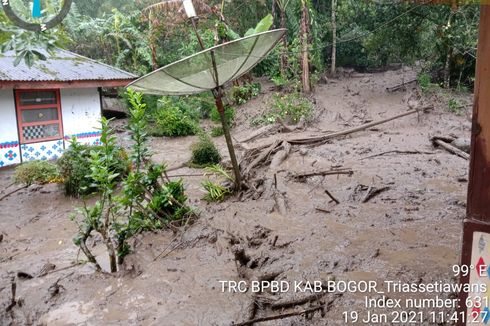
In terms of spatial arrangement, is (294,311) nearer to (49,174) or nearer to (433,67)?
(49,174)

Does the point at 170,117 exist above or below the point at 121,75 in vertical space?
below

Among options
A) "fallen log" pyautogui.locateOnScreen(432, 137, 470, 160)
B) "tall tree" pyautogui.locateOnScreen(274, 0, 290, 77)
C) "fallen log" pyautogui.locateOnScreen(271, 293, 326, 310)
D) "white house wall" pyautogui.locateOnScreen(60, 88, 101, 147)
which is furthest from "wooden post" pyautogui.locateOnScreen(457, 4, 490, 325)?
"tall tree" pyautogui.locateOnScreen(274, 0, 290, 77)

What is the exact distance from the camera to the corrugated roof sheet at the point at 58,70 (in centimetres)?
1064

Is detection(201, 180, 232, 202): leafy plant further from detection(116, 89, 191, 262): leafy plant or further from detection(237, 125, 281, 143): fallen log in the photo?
detection(237, 125, 281, 143): fallen log

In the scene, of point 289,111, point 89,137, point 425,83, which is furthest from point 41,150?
point 425,83

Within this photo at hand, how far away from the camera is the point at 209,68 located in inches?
236

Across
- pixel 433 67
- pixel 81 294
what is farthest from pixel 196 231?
pixel 433 67

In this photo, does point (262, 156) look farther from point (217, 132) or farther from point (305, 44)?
point (305, 44)

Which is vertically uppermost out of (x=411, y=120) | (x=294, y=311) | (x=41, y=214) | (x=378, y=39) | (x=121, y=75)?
(x=378, y=39)

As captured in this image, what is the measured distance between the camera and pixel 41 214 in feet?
26.0

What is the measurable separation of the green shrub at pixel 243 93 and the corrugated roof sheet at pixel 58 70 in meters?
4.77

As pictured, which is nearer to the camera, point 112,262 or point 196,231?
point 112,262

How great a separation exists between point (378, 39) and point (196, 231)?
11335 millimetres

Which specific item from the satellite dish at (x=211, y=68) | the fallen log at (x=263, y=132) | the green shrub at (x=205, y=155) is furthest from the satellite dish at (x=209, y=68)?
the fallen log at (x=263, y=132)
